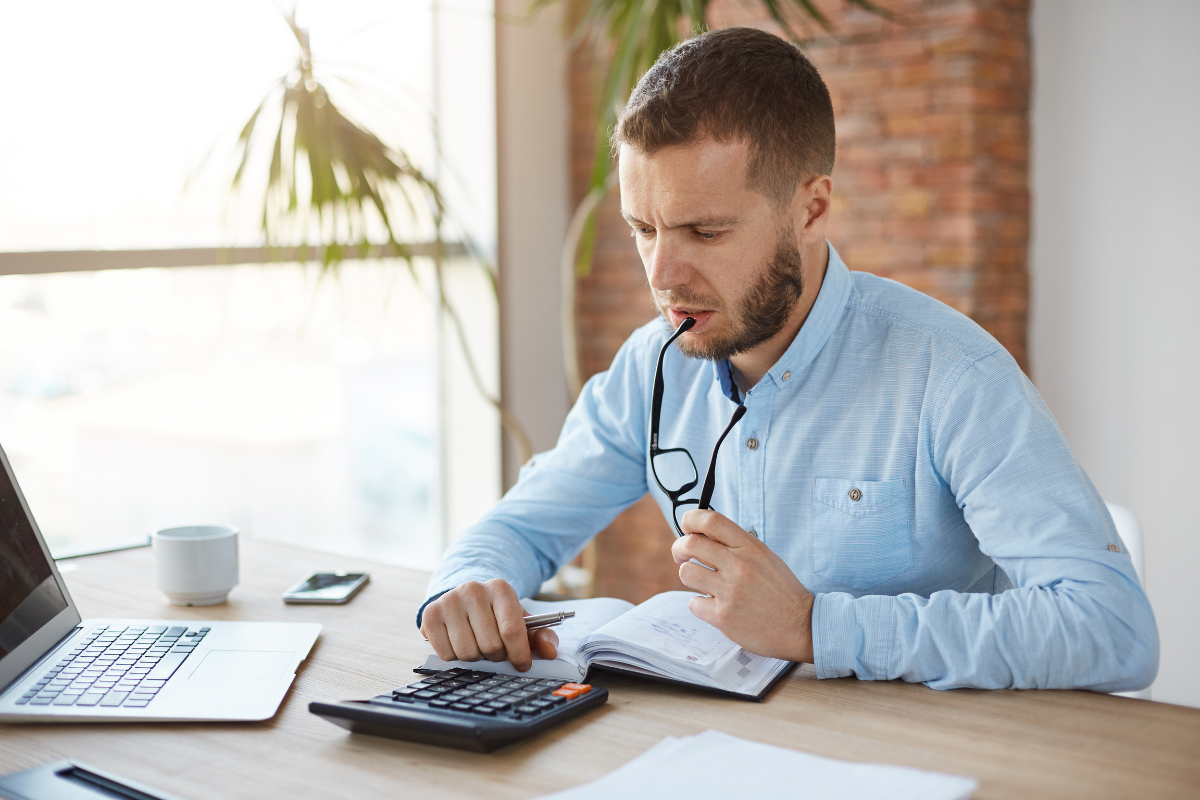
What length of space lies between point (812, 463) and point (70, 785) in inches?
37.4

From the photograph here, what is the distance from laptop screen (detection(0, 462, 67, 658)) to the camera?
1.20 m

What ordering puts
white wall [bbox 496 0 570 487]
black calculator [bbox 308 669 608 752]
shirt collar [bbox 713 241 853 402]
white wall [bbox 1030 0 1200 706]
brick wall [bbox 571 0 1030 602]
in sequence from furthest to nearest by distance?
1. white wall [bbox 496 0 570 487]
2. brick wall [bbox 571 0 1030 602]
3. white wall [bbox 1030 0 1200 706]
4. shirt collar [bbox 713 241 853 402]
5. black calculator [bbox 308 669 608 752]

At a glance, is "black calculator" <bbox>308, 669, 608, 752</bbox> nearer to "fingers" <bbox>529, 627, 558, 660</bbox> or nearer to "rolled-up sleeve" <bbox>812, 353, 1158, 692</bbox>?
"fingers" <bbox>529, 627, 558, 660</bbox>

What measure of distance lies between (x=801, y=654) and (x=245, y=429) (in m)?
2.44

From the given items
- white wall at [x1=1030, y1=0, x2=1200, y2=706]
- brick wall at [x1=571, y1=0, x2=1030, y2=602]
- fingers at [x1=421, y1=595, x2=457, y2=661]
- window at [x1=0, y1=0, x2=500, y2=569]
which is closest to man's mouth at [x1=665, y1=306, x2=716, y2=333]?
fingers at [x1=421, y1=595, x2=457, y2=661]

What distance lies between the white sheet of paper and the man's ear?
0.74 meters

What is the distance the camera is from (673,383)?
164 centimetres

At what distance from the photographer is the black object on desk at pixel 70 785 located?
36.7 inches

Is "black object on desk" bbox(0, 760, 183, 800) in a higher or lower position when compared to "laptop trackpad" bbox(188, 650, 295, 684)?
higher

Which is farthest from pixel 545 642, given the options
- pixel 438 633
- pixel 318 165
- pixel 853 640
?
pixel 318 165

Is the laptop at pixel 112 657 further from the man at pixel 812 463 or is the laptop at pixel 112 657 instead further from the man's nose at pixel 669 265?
the man's nose at pixel 669 265

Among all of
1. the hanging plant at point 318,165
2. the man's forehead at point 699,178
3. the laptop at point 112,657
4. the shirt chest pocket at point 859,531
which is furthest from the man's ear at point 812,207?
the hanging plant at point 318,165

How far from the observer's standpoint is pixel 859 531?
1401mm

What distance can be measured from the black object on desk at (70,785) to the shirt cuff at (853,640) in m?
0.67
